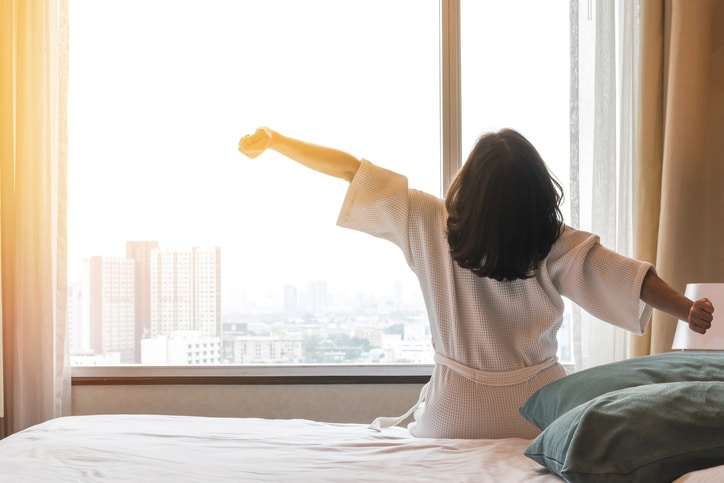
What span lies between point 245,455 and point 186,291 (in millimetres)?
1570

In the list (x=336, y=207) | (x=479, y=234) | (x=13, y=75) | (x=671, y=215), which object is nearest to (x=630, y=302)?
(x=479, y=234)

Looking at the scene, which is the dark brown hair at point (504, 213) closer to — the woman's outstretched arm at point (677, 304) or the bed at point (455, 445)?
the woman's outstretched arm at point (677, 304)

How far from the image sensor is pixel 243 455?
1424 mm

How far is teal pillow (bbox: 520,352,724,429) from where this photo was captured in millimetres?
1354

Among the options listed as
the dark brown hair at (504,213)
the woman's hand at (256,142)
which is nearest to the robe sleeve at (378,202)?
the dark brown hair at (504,213)

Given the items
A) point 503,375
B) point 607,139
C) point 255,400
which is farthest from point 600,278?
point 255,400

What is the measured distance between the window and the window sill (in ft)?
0.17

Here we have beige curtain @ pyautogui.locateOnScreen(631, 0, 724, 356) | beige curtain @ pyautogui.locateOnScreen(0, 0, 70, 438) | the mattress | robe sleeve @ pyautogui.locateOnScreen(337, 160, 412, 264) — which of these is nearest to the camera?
the mattress

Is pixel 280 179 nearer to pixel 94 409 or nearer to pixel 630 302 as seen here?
pixel 94 409

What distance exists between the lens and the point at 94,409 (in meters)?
2.84

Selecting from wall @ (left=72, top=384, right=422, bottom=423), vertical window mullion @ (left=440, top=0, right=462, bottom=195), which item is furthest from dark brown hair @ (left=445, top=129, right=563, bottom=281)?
wall @ (left=72, top=384, right=422, bottom=423)

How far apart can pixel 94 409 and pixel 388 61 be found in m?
1.73

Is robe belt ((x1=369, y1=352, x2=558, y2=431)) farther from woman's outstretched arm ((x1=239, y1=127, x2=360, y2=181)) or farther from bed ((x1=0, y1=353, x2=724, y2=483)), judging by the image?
woman's outstretched arm ((x1=239, y1=127, x2=360, y2=181))

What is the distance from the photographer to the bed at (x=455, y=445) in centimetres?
Answer: 107
